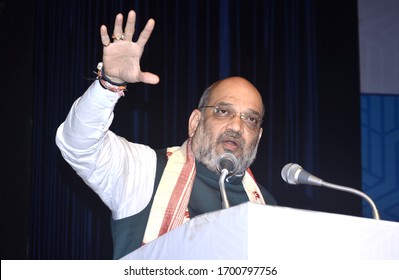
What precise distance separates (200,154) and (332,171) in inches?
68.2

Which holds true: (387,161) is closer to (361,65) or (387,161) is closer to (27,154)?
(361,65)

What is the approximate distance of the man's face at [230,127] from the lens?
2.62 meters

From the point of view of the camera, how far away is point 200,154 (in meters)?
2.69

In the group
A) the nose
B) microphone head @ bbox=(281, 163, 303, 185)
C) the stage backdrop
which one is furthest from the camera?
the stage backdrop

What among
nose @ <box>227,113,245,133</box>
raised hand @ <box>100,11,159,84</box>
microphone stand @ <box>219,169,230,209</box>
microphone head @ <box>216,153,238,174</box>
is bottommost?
microphone stand @ <box>219,169,230,209</box>

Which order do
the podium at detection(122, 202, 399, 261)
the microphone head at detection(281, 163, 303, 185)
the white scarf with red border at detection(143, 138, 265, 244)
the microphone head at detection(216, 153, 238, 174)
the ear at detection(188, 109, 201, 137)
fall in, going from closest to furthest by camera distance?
1. the podium at detection(122, 202, 399, 261)
2. the microphone head at detection(216, 153, 238, 174)
3. the microphone head at detection(281, 163, 303, 185)
4. the white scarf with red border at detection(143, 138, 265, 244)
5. the ear at detection(188, 109, 201, 137)

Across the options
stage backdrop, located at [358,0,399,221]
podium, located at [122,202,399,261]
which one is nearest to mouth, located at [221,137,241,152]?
podium, located at [122,202,399,261]

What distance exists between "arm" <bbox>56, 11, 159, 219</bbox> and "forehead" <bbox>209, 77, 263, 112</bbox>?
1.25 ft

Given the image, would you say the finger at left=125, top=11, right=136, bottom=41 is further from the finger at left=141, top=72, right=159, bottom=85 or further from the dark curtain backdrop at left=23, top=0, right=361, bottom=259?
the dark curtain backdrop at left=23, top=0, right=361, bottom=259

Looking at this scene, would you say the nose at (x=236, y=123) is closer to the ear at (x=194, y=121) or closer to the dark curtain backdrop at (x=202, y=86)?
the ear at (x=194, y=121)

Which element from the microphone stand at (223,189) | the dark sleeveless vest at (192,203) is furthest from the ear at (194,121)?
the microphone stand at (223,189)

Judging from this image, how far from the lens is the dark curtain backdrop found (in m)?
3.93

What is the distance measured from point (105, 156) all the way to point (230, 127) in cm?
57

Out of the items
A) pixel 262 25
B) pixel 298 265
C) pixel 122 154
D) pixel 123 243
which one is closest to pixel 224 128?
pixel 122 154
